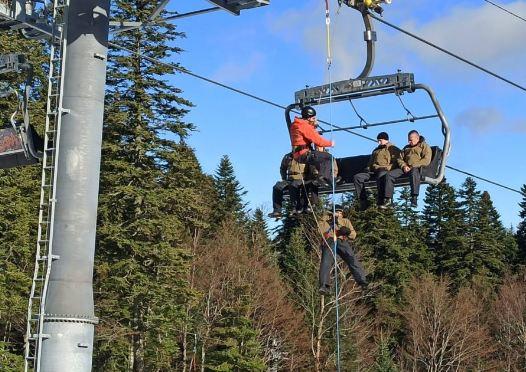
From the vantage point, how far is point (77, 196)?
10.9m

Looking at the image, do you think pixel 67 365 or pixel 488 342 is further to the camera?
pixel 488 342

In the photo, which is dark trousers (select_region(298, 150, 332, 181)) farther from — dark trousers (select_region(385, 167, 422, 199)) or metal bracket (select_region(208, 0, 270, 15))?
metal bracket (select_region(208, 0, 270, 15))

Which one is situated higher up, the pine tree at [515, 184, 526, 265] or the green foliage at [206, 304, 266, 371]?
the pine tree at [515, 184, 526, 265]

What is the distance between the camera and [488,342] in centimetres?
5903

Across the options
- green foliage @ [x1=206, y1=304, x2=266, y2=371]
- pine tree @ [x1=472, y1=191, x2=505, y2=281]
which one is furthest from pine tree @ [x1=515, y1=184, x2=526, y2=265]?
green foliage @ [x1=206, y1=304, x2=266, y2=371]

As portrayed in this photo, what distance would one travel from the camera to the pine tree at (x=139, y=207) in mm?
35719

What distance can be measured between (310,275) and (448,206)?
29.5m

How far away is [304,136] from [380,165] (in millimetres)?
1341

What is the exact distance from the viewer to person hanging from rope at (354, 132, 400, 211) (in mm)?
13578

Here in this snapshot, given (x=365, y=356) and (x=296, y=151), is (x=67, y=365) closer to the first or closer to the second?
(x=296, y=151)

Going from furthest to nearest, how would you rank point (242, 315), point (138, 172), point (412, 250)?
point (412, 250) < point (242, 315) < point (138, 172)

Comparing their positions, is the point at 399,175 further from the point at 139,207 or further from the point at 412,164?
the point at 139,207

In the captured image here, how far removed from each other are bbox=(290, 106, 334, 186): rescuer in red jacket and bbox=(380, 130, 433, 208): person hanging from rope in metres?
0.92

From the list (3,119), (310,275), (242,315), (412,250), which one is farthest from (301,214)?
(412,250)
